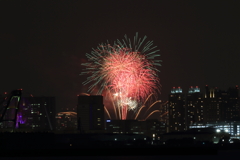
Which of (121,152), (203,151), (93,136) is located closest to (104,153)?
(121,152)

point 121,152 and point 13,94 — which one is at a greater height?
point 13,94

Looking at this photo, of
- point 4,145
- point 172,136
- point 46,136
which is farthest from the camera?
point 172,136

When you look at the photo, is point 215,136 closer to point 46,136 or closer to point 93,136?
point 93,136

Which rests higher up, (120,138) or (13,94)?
(13,94)

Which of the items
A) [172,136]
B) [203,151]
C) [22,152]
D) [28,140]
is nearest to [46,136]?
[28,140]

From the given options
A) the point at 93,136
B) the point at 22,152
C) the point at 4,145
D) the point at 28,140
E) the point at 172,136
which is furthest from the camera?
the point at 172,136

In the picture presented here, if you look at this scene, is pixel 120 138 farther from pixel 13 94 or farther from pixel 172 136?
pixel 13 94

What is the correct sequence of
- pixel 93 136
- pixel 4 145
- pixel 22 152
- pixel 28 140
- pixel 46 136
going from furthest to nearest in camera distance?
1. pixel 93 136
2. pixel 46 136
3. pixel 28 140
4. pixel 4 145
5. pixel 22 152

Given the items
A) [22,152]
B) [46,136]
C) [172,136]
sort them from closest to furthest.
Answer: [22,152] < [46,136] < [172,136]

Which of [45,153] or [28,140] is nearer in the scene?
[45,153]
